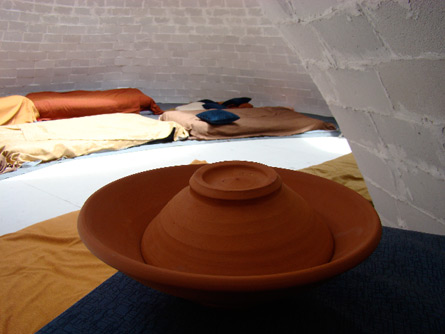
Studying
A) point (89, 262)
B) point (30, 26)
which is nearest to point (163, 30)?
point (30, 26)

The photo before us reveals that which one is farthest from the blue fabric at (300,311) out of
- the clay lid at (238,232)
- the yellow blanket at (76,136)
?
the yellow blanket at (76,136)

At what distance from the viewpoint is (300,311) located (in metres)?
0.65

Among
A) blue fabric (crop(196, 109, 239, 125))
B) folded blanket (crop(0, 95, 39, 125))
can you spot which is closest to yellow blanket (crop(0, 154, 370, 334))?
blue fabric (crop(196, 109, 239, 125))

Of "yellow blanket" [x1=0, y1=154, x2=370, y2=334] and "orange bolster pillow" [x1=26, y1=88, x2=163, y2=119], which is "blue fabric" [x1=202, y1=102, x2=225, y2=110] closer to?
"orange bolster pillow" [x1=26, y1=88, x2=163, y2=119]

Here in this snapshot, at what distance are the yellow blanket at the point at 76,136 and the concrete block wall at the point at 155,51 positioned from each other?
65.7 inches

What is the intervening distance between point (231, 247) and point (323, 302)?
0.25 m

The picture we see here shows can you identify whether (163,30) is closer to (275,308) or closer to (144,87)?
(144,87)

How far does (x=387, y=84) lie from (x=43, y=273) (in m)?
1.22

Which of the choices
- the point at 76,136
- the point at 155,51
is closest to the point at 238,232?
the point at 76,136

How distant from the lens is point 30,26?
4422 mm

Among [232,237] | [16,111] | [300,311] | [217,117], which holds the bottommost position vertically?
[16,111]

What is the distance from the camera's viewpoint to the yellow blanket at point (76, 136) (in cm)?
274

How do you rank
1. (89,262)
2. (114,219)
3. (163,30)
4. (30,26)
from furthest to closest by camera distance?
(163,30) < (30,26) < (89,262) < (114,219)

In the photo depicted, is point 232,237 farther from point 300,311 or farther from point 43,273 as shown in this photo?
point 43,273
